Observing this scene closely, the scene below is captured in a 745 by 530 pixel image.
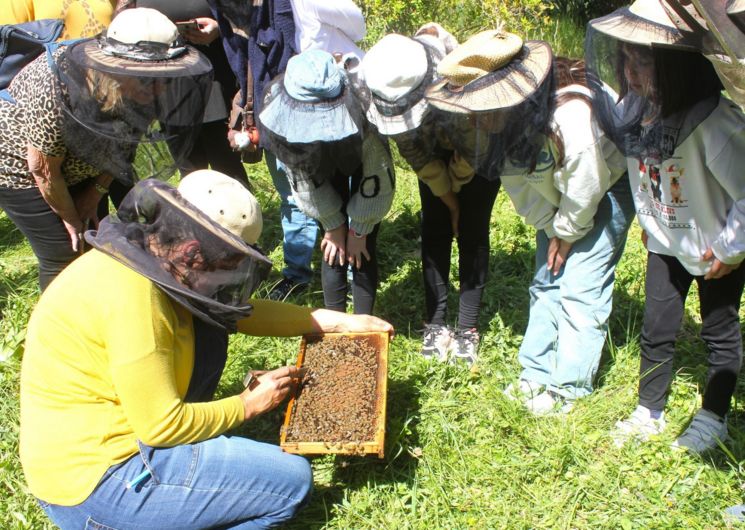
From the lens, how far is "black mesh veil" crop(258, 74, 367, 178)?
301cm

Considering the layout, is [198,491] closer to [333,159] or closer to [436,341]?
[333,159]

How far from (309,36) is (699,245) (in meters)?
2.23

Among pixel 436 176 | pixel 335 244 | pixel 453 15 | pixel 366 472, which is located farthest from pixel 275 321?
pixel 453 15

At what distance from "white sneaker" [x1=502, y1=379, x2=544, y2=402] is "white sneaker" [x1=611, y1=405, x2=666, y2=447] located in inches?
16.7

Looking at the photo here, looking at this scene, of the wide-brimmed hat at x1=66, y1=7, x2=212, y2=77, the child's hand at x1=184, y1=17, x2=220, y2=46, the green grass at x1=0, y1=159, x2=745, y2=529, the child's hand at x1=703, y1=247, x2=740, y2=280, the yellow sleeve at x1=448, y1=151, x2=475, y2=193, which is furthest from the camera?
the child's hand at x1=184, y1=17, x2=220, y2=46

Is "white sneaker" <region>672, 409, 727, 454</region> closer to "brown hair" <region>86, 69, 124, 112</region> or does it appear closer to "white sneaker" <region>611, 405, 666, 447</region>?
"white sneaker" <region>611, 405, 666, 447</region>

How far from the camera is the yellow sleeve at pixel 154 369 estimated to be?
2398 millimetres

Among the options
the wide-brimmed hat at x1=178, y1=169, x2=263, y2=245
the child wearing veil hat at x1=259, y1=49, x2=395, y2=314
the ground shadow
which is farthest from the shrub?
the wide-brimmed hat at x1=178, y1=169, x2=263, y2=245

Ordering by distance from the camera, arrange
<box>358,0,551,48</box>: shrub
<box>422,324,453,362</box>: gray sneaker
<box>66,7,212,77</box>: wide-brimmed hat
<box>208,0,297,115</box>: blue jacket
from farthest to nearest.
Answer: <box>358,0,551,48</box>: shrub → <box>422,324,453,362</box>: gray sneaker → <box>208,0,297,115</box>: blue jacket → <box>66,7,212,77</box>: wide-brimmed hat

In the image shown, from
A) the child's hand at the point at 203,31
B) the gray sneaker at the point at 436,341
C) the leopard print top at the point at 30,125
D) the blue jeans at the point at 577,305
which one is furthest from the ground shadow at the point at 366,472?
the child's hand at the point at 203,31

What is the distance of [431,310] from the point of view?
401 cm

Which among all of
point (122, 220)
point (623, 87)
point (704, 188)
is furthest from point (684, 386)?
point (122, 220)

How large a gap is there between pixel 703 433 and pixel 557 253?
106 cm

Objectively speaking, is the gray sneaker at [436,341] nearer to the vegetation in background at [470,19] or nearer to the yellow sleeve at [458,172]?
the yellow sleeve at [458,172]
